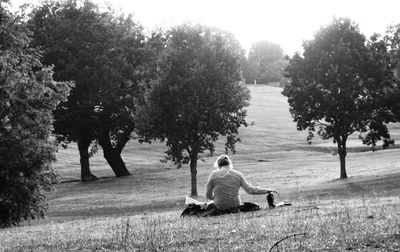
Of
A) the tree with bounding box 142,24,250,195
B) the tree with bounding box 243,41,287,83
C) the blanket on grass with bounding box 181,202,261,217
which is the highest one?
the tree with bounding box 243,41,287,83

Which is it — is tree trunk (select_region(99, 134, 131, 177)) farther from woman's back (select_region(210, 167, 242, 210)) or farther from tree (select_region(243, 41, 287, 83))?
tree (select_region(243, 41, 287, 83))

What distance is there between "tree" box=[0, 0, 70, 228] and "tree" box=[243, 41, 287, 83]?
14487 cm

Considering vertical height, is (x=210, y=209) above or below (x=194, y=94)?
below

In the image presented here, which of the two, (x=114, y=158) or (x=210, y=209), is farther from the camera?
(x=114, y=158)

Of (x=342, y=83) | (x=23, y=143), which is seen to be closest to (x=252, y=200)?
(x=23, y=143)

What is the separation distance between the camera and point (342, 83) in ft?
126

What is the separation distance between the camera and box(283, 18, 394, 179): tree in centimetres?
3816

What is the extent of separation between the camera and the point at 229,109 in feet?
117

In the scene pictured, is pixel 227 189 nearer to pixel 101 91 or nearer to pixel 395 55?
pixel 395 55

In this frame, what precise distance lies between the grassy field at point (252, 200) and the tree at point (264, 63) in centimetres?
4403

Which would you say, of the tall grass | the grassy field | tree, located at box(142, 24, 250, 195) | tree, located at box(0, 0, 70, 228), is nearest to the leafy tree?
the grassy field

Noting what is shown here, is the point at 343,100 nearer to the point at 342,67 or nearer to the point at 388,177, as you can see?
the point at 342,67

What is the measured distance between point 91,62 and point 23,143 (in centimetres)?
2554

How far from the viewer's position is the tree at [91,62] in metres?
48.6
